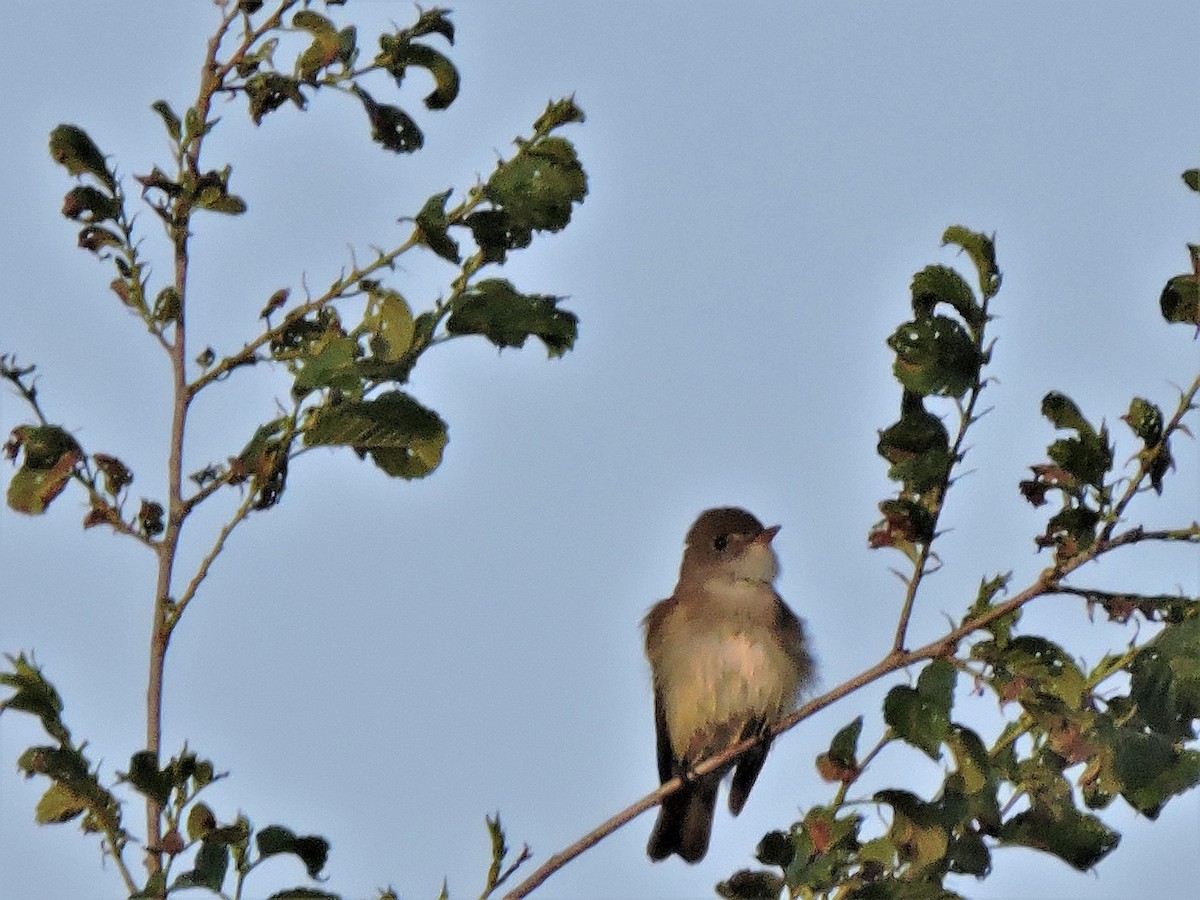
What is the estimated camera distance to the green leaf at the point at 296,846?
3379mm

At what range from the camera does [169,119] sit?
3.72m

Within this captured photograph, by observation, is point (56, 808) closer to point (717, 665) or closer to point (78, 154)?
point (78, 154)

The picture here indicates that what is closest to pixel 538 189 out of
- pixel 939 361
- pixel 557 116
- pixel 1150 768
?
pixel 557 116

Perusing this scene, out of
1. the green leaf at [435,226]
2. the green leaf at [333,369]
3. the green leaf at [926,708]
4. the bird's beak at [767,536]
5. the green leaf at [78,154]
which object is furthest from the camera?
the bird's beak at [767,536]

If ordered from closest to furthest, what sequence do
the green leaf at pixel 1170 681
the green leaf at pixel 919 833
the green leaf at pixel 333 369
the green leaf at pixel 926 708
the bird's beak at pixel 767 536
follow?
the green leaf at pixel 1170 681 < the green leaf at pixel 926 708 < the green leaf at pixel 919 833 < the green leaf at pixel 333 369 < the bird's beak at pixel 767 536

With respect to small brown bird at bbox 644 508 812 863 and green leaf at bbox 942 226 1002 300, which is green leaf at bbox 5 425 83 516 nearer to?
green leaf at bbox 942 226 1002 300

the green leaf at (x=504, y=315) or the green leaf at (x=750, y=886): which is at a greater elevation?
the green leaf at (x=504, y=315)

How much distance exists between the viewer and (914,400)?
339 cm

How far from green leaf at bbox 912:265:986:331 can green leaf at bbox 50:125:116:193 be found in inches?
73.0

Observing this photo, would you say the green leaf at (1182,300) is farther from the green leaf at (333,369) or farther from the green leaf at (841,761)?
the green leaf at (333,369)

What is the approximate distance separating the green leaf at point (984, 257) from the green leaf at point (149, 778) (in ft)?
6.07

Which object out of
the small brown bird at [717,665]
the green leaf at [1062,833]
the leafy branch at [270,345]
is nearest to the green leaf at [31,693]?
the leafy branch at [270,345]

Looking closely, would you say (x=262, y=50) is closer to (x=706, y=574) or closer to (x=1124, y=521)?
(x=1124, y=521)

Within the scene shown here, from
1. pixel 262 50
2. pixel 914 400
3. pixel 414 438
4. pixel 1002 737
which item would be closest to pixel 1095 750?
pixel 1002 737
